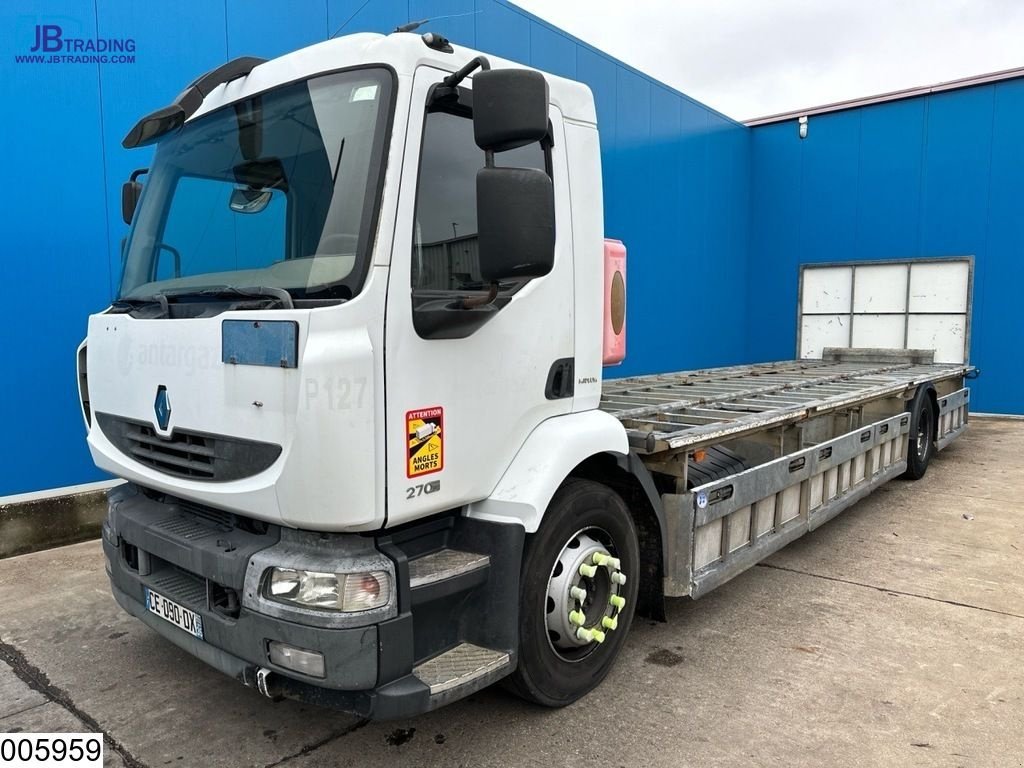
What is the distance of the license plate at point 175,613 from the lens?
2.57 meters

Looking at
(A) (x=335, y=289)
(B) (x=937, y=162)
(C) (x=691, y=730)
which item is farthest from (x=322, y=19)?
(B) (x=937, y=162)

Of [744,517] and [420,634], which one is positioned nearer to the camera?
[420,634]

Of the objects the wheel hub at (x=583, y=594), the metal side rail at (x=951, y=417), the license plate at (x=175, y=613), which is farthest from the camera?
the metal side rail at (x=951, y=417)

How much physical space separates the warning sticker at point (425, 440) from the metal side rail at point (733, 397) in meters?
1.19

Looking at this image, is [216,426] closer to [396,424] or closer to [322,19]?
[396,424]

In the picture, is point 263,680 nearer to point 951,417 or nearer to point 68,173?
point 68,173

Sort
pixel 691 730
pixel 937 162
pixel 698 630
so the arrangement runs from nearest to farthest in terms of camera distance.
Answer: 1. pixel 691 730
2. pixel 698 630
3. pixel 937 162

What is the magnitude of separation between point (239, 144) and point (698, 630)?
3.31m

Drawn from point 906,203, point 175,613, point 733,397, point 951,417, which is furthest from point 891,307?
point 175,613

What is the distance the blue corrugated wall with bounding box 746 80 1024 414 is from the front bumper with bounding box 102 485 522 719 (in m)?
12.0

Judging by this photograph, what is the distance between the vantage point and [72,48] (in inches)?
204

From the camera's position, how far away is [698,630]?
393 centimetres

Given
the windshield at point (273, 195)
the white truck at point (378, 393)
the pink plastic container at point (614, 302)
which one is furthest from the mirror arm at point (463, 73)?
the pink plastic container at point (614, 302)

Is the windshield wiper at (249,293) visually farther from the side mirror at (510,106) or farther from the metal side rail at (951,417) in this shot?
the metal side rail at (951,417)
